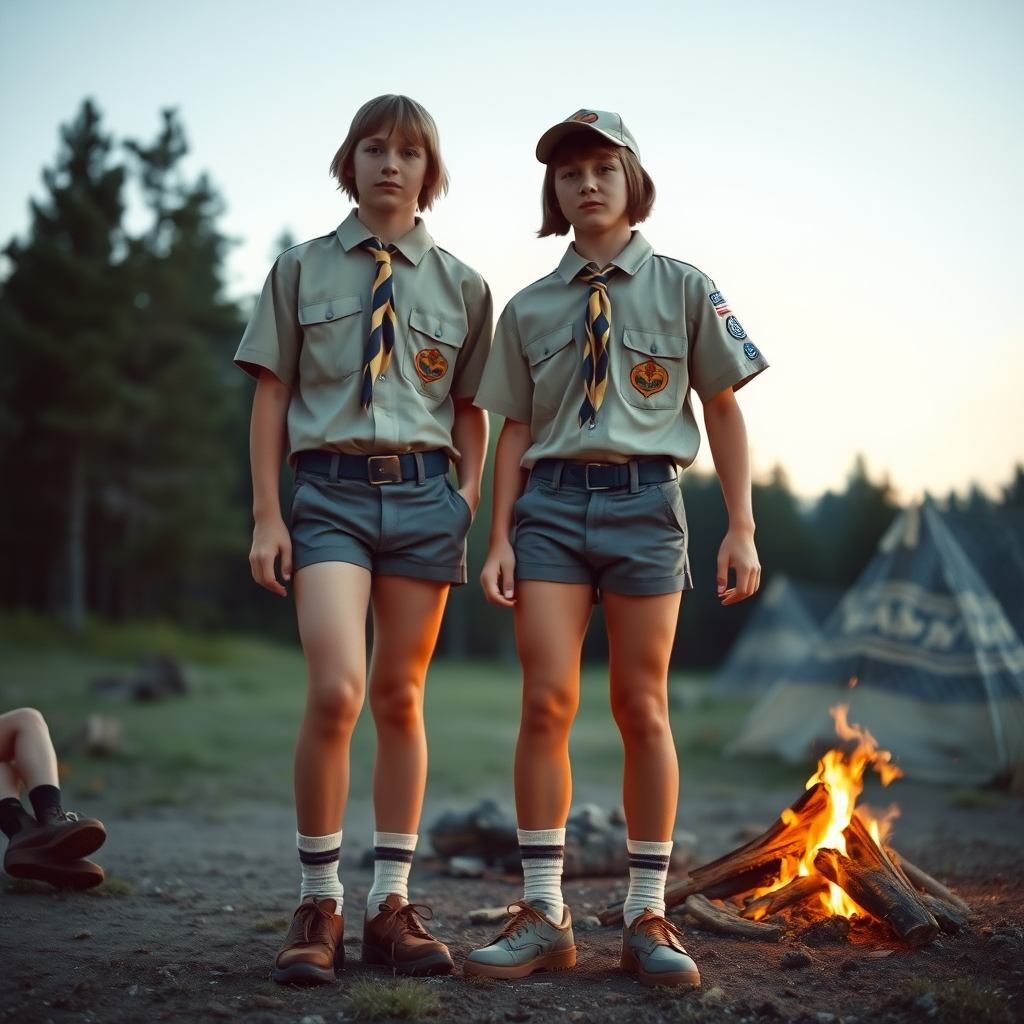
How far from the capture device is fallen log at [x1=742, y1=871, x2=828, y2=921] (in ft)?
11.1

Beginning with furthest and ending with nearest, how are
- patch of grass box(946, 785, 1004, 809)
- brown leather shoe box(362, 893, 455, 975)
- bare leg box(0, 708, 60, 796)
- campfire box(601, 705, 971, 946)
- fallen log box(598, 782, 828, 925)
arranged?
patch of grass box(946, 785, 1004, 809)
bare leg box(0, 708, 60, 796)
fallen log box(598, 782, 828, 925)
campfire box(601, 705, 971, 946)
brown leather shoe box(362, 893, 455, 975)

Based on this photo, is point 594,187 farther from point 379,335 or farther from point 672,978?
point 672,978

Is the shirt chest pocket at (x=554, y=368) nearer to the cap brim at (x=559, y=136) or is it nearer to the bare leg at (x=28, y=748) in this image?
the cap brim at (x=559, y=136)

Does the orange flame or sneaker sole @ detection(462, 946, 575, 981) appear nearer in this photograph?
sneaker sole @ detection(462, 946, 575, 981)

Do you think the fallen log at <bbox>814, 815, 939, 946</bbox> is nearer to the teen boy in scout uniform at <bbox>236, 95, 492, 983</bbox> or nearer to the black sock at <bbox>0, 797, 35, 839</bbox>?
the teen boy in scout uniform at <bbox>236, 95, 492, 983</bbox>

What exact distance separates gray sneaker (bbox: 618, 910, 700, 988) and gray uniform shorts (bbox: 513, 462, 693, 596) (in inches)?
33.0

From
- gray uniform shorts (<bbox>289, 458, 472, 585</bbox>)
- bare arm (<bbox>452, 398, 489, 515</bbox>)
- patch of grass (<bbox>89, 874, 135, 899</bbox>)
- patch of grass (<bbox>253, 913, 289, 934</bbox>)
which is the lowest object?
patch of grass (<bbox>89, 874, 135, 899</bbox>)

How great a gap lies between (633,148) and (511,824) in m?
3.27

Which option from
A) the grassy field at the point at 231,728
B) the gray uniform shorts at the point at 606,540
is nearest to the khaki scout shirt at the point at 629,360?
the gray uniform shorts at the point at 606,540

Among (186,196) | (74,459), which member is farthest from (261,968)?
(186,196)

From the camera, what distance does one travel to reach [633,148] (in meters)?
2.98

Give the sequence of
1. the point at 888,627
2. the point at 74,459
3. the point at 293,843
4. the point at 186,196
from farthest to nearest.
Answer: the point at 186,196
the point at 74,459
the point at 888,627
the point at 293,843

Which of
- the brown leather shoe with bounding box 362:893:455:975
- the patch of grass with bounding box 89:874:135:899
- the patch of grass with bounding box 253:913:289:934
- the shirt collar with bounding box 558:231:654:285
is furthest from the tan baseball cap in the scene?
the patch of grass with bounding box 89:874:135:899

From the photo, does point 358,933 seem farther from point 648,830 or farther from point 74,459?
point 74,459
